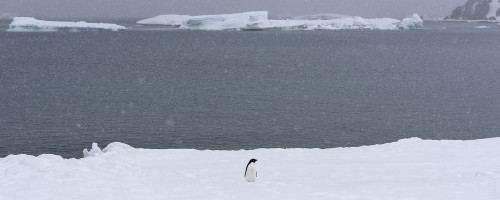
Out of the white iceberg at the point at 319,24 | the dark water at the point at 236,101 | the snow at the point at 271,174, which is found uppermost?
the white iceberg at the point at 319,24

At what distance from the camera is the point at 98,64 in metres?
78.6

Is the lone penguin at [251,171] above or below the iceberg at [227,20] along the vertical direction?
below

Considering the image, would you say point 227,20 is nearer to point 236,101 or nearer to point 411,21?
point 411,21

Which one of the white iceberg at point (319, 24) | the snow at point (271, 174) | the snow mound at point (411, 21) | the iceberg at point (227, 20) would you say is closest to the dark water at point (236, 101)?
the snow at point (271, 174)

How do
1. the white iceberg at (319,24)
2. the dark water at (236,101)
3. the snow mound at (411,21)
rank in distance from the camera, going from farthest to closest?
1. the snow mound at (411,21)
2. the white iceberg at (319,24)
3. the dark water at (236,101)

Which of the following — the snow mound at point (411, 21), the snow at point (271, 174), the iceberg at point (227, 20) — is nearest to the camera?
the snow at point (271, 174)

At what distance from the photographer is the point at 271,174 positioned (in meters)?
17.3

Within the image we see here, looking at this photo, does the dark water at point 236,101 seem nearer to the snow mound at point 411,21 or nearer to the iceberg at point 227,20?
the iceberg at point 227,20

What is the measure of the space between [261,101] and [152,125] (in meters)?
12.4

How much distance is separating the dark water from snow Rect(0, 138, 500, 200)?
11.2 m

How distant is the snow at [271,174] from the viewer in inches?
527

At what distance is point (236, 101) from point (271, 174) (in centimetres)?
2991

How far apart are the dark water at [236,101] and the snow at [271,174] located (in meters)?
11.2

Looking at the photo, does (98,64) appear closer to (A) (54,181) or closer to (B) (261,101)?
(B) (261,101)
